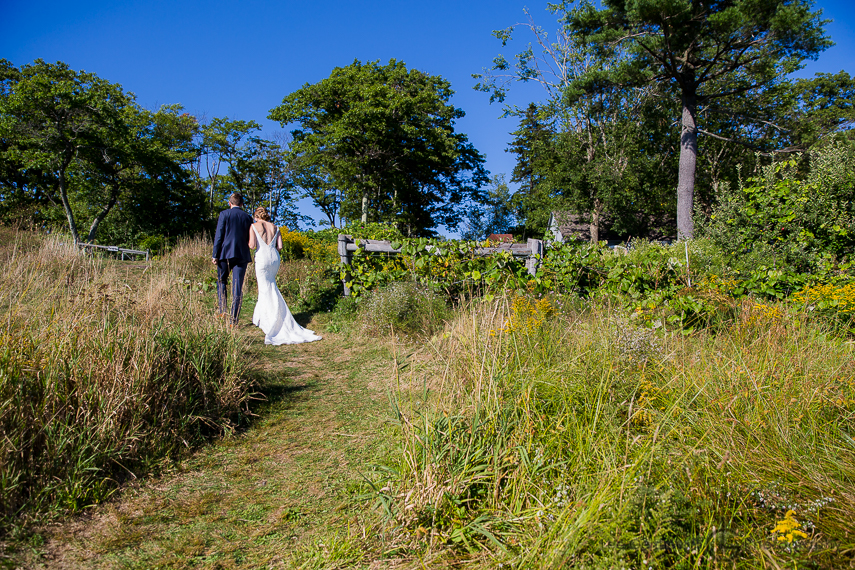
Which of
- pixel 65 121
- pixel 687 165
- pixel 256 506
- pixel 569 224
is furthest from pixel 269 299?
pixel 569 224

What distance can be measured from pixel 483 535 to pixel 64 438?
223cm

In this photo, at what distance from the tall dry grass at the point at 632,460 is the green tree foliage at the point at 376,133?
2725cm

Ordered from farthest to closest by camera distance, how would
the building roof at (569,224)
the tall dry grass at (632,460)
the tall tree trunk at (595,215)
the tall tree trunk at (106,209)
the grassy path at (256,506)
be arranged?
1. the building roof at (569,224)
2. the tall tree trunk at (106,209)
3. the tall tree trunk at (595,215)
4. the grassy path at (256,506)
5. the tall dry grass at (632,460)

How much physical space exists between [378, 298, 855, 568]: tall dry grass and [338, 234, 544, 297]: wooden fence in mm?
3591

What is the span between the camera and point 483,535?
2.14 meters

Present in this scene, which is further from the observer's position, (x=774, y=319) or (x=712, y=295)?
(x=712, y=295)

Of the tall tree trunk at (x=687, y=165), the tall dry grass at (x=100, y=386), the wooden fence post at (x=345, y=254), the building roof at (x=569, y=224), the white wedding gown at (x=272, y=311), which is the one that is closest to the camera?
the tall dry grass at (x=100, y=386)

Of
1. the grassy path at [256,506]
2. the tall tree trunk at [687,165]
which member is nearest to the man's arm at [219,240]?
the grassy path at [256,506]

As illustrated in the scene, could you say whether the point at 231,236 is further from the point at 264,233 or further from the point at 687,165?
the point at 687,165

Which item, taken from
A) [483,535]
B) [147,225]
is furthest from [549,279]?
[147,225]

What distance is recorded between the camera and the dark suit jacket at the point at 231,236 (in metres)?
6.75

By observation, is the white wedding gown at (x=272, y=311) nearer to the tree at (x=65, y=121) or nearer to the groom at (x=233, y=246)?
the groom at (x=233, y=246)

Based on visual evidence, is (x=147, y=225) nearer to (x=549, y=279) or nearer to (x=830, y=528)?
(x=549, y=279)

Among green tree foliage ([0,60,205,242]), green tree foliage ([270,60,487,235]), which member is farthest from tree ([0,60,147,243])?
green tree foliage ([270,60,487,235])
